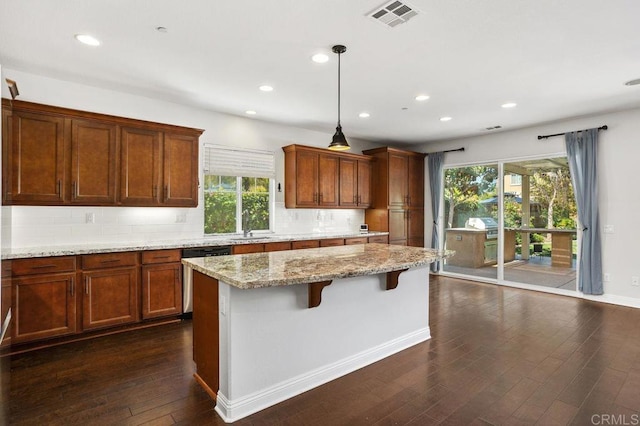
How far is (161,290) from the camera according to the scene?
Result: 3930 millimetres

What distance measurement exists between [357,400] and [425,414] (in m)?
0.45

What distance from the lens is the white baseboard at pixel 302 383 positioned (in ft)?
7.20

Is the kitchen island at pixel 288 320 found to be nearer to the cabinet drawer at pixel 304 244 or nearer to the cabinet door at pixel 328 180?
the cabinet drawer at pixel 304 244

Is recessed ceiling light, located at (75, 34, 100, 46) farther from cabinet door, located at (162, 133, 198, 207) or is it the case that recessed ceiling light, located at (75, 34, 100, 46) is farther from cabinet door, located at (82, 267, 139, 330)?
cabinet door, located at (82, 267, 139, 330)

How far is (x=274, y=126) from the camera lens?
5.62 metres

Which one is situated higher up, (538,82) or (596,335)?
(538,82)

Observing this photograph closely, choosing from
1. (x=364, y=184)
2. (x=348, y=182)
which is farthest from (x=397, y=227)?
(x=348, y=182)

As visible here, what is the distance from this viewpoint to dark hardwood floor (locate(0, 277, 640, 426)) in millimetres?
2197

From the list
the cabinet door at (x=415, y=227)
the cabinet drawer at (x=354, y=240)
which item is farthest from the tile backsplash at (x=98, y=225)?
the cabinet door at (x=415, y=227)

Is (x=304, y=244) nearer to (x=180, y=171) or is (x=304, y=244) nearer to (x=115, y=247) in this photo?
(x=180, y=171)

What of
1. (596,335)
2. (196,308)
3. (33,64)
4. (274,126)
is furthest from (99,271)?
(596,335)

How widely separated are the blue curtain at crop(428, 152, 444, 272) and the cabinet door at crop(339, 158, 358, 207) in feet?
5.72

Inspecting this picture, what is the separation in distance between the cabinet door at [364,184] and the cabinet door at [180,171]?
310 cm

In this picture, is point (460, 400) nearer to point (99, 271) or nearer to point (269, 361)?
point (269, 361)
